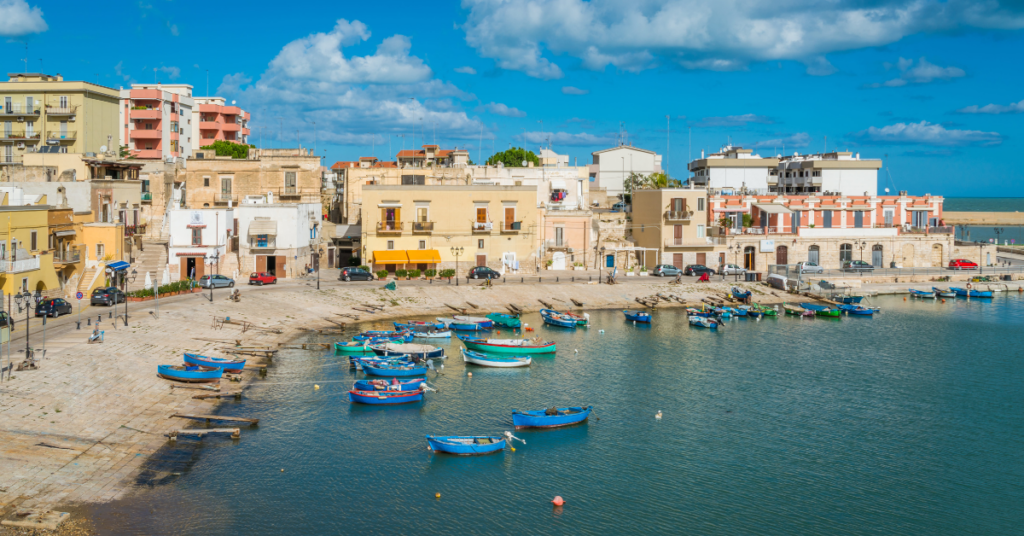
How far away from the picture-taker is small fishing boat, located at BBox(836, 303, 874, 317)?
236 feet

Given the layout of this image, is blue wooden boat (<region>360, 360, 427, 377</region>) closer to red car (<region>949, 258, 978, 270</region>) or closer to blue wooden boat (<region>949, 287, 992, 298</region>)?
blue wooden boat (<region>949, 287, 992, 298</region>)

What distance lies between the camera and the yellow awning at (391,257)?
76.1m

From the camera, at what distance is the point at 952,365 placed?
172 ft

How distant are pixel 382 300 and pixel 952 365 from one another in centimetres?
4080

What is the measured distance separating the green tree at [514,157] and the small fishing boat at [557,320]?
2111 inches

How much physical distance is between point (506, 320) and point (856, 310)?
103 feet

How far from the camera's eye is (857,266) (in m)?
88.0

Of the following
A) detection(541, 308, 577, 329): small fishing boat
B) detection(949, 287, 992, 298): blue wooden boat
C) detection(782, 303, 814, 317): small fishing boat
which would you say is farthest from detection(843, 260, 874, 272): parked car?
detection(541, 308, 577, 329): small fishing boat

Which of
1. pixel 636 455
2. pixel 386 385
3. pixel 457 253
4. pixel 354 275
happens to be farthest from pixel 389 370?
pixel 457 253

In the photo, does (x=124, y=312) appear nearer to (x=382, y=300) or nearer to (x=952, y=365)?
(x=382, y=300)

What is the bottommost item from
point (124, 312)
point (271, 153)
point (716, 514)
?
point (716, 514)

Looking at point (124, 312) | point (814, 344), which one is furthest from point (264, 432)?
point (814, 344)

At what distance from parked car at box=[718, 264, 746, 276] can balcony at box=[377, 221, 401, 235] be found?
3246 cm

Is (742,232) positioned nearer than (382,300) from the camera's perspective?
No
